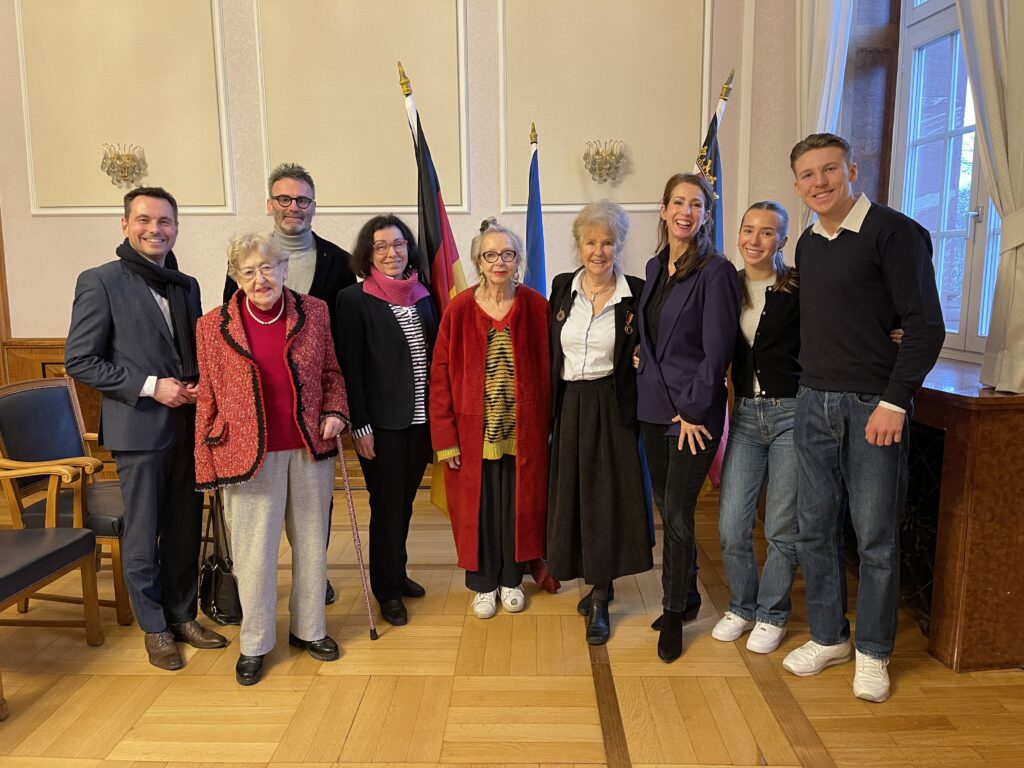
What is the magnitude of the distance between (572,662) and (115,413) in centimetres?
171

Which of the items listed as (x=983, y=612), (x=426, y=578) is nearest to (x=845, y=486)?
(x=983, y=612)

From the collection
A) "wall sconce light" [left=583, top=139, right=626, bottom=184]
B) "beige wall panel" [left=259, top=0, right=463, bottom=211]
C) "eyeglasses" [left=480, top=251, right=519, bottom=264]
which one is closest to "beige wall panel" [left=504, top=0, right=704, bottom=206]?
"wall sconce light" [left=583, top=139, right=626, bottom=184]

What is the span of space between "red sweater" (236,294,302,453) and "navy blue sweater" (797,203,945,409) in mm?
1595

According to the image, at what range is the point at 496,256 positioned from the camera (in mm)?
2445

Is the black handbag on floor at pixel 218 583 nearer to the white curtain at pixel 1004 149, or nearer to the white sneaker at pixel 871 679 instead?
the white sneaker at pixel 871 679

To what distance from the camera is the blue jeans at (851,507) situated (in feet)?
6.74

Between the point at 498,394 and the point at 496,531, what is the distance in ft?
1.81

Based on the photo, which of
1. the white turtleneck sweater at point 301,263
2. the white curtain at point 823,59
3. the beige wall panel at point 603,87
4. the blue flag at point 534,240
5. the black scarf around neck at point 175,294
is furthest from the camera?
the beige wall panel at point 603,87

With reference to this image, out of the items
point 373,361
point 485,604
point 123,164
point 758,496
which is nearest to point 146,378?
point 373,361

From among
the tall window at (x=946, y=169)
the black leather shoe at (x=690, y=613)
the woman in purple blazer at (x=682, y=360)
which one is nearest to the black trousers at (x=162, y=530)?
the woman in purple blazer at (x=682, y=360)

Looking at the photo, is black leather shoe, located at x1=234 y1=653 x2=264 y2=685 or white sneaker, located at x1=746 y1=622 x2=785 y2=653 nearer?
black leather shoe, located at x1=234 y1=653 x2=264 y2=685

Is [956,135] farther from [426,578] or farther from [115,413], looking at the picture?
[115,413]

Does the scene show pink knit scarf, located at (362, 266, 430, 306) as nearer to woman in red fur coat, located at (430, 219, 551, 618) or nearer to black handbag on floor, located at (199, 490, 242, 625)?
woman in red fur coat, located at (430, 219, 551, 618)

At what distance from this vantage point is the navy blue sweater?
1910 millimetres
